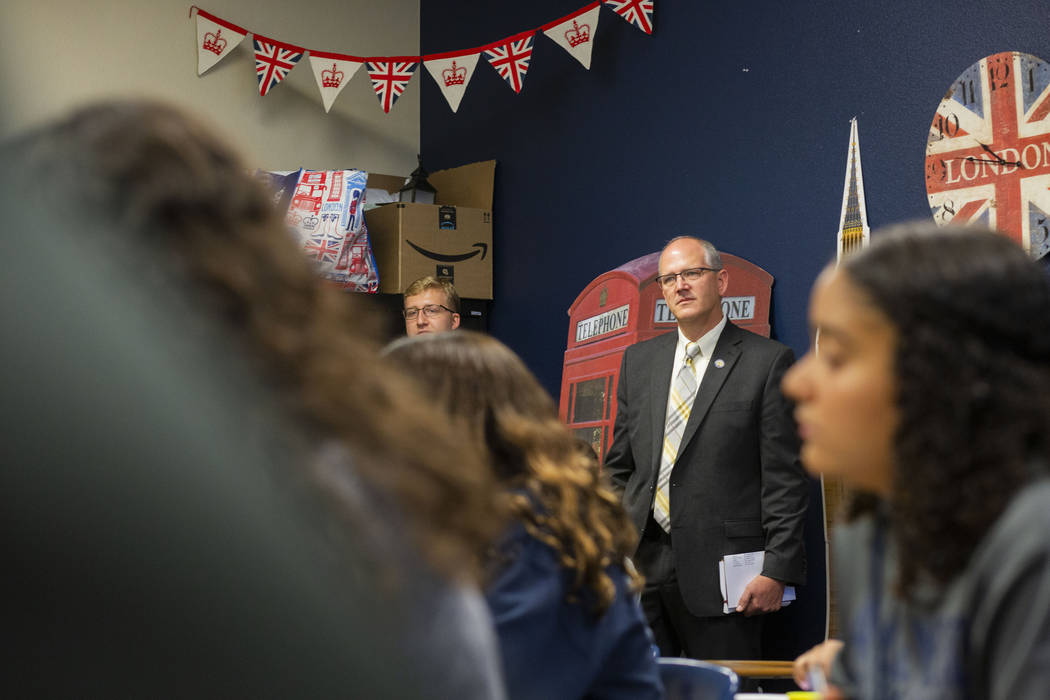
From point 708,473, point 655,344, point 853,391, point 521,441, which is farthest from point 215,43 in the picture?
point 853,391

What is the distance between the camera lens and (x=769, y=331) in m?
3.43

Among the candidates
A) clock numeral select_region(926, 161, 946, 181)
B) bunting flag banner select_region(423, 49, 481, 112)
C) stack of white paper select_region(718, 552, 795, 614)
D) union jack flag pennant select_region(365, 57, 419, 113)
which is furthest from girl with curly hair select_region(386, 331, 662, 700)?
union jack flag pennant select_region(365, 57, 419, 113)

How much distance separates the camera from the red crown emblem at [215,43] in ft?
16.4

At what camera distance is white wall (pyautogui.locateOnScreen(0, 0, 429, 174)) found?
15.5 ft

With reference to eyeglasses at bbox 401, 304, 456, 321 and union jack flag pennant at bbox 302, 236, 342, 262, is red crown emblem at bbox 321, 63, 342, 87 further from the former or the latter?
eyeglasses at bbox 401, 304, 456, 321

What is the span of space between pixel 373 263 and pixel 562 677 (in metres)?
3.84

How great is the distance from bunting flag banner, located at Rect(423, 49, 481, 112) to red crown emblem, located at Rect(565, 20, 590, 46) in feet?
1.88

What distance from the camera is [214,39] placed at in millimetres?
5008

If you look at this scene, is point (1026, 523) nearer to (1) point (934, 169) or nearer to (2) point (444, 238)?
(1) point (934, 169)

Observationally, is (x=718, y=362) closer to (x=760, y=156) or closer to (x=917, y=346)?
(x=760, y=156)

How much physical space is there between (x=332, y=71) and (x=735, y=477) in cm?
312

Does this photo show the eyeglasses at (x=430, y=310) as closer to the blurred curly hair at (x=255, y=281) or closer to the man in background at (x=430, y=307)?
the man in background at (x=430, y=307)

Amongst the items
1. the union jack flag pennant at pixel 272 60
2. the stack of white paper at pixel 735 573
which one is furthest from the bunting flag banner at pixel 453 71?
the stack of white paper at pixel 735 573

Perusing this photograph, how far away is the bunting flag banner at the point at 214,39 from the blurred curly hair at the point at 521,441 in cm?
433
